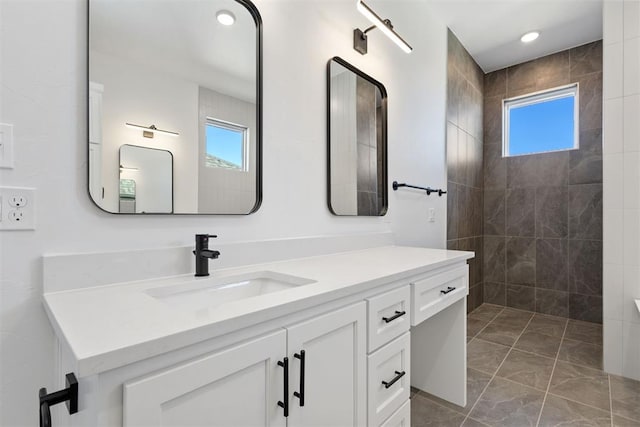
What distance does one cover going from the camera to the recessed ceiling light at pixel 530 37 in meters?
2.82

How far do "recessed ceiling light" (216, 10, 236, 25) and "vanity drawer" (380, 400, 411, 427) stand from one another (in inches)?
62.0

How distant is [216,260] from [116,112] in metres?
0.56

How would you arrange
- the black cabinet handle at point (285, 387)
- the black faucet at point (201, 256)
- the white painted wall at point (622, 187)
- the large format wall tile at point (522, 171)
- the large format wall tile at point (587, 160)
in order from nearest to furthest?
the black cabinet handle at point (285, 387), the black faucet at point (201, 256), the white painted wall at point (622, 187), the large format wall tile at point (587, 160), the large format wall tile at point (522, 171)

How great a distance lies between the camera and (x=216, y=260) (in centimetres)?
113

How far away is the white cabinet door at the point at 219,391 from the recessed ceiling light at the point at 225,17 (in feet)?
3.78

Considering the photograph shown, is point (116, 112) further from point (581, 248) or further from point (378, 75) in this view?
point (581, 248)

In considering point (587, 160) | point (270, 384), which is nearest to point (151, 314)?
point (270, 384)

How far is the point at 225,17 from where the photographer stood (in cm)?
120

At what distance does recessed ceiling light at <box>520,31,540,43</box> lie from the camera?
282 cm

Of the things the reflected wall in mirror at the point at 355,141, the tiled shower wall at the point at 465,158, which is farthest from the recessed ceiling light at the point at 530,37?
the reflected wall in mirror at the point at 355,141

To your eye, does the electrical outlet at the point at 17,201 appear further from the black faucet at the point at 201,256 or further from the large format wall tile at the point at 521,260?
the large format wall tile at the point at 521,260

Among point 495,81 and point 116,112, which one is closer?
point 116,112

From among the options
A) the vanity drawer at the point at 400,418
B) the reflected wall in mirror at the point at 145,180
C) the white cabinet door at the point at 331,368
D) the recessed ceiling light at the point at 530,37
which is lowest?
the vanity drawer at the point at 400,418

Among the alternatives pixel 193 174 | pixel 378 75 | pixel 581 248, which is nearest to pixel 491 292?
pixel 581 248
